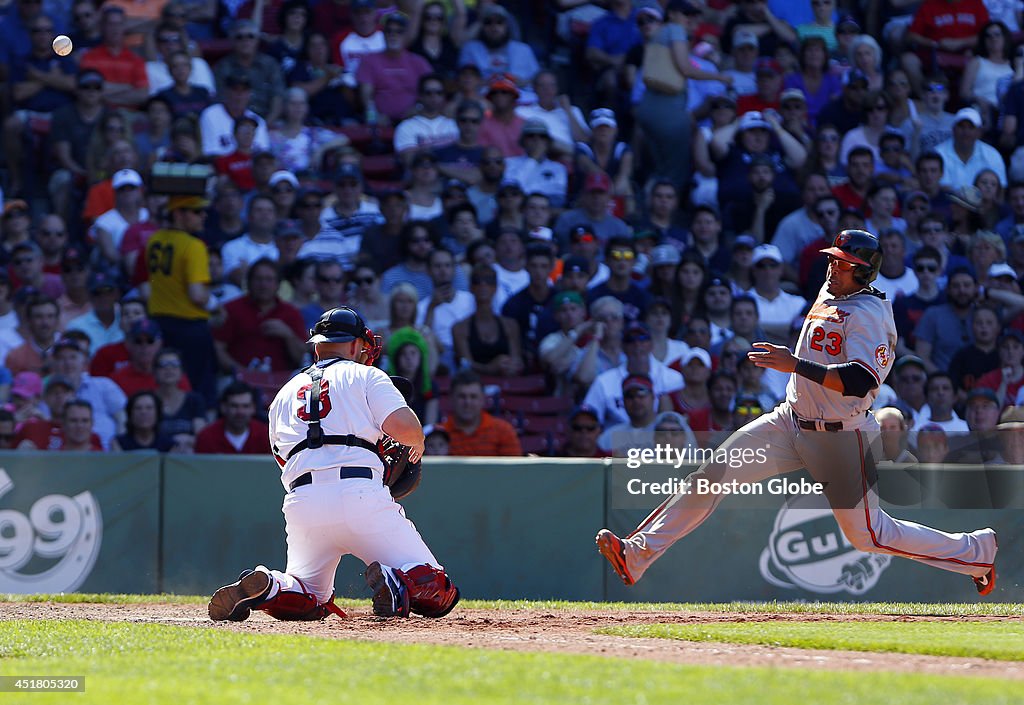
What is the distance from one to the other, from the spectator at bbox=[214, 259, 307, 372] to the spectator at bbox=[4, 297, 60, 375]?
1353 millimetres

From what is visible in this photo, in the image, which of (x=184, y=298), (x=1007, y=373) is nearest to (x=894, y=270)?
(x=1007, y=373)

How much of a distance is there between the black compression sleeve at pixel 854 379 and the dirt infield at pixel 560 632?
1318 millimetres

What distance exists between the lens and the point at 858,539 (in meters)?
7.87

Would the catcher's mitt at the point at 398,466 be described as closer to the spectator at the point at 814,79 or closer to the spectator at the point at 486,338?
the spectator at the point at 486,338

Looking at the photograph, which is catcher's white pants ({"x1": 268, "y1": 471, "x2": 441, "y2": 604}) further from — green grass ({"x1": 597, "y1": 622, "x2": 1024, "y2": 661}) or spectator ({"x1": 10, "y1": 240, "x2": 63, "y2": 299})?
spectator ({"x1": 10, "y1": 240, "x2": 63, "y2": 299})

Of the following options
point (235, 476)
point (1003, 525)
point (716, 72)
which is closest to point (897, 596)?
point (1003, 525)

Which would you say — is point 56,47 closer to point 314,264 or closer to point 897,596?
point 314,264

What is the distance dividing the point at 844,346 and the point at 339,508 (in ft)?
8.69

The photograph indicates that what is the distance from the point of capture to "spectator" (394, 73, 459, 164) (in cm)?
1491

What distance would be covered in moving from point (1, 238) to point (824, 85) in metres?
8.40

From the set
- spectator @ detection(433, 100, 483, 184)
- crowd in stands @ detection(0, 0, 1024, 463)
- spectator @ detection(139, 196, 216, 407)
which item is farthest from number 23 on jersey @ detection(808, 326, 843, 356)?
spectator @ detection(433, 100, 483, 184)

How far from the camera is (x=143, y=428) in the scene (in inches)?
457

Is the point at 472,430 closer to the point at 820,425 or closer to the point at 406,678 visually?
the point at 820,425

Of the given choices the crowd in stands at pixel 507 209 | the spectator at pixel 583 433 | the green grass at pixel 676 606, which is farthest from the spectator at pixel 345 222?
the green grass at pixel 676 606
